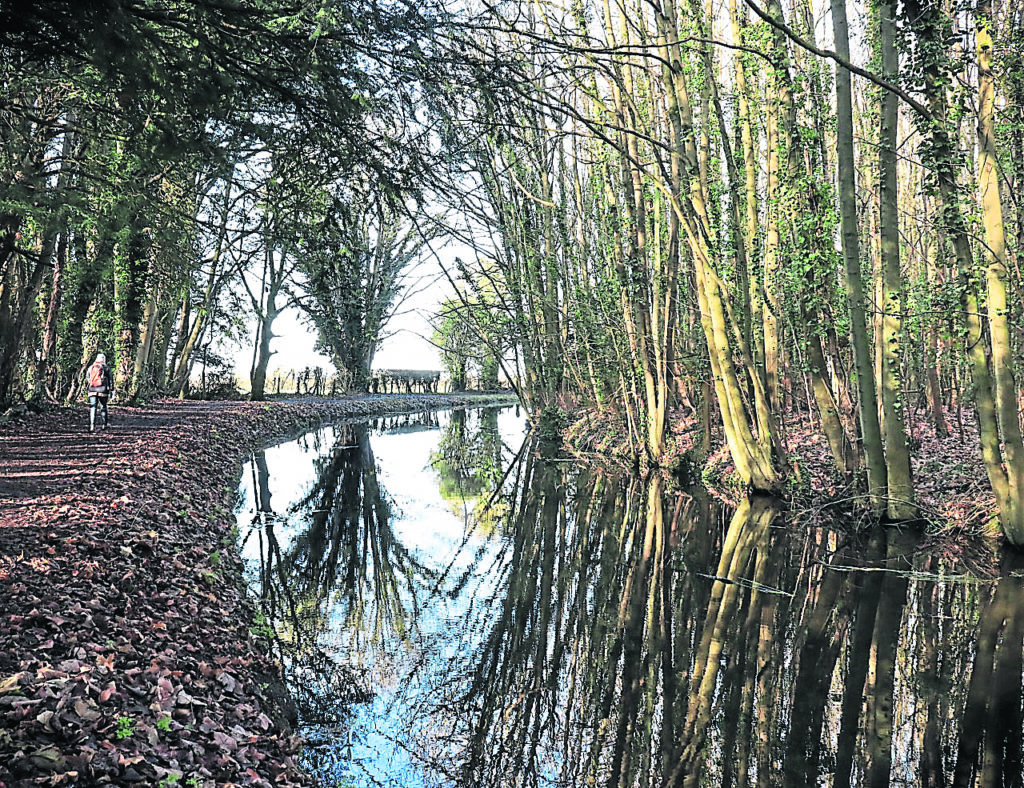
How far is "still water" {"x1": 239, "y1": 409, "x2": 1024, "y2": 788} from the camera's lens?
440 centimetres

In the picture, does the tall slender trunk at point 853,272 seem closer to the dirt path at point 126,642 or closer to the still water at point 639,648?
the still water at point 639,648

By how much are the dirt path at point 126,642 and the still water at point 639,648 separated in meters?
0.52

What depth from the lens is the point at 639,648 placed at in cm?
613

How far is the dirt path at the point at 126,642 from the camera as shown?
324cm

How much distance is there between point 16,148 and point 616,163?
9601 millimetres

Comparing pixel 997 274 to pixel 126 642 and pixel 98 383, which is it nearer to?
pixel 126 642

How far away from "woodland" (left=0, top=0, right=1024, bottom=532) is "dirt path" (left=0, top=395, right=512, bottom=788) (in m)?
2.63

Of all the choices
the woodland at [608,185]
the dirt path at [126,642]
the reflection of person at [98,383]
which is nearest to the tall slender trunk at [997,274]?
the woodland at [608,185]

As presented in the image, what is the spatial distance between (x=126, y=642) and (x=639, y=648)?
3811mm

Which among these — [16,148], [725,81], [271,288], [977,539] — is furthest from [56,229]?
[271,288]

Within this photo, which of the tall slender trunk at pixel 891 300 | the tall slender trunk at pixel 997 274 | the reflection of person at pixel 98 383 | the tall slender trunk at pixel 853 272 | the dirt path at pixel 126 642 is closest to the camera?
the dirt path at pixel 126 642

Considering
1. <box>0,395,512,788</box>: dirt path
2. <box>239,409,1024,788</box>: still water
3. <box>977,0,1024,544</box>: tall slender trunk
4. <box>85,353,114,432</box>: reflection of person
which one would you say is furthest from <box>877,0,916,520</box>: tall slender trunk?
<box>85,353,114,432</box>: reflection of person

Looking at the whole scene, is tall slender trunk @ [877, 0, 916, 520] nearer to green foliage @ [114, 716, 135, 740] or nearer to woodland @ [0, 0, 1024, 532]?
woodland @ [0, 0, 1024, 532]

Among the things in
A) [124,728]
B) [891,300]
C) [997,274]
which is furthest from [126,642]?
[891,300]
